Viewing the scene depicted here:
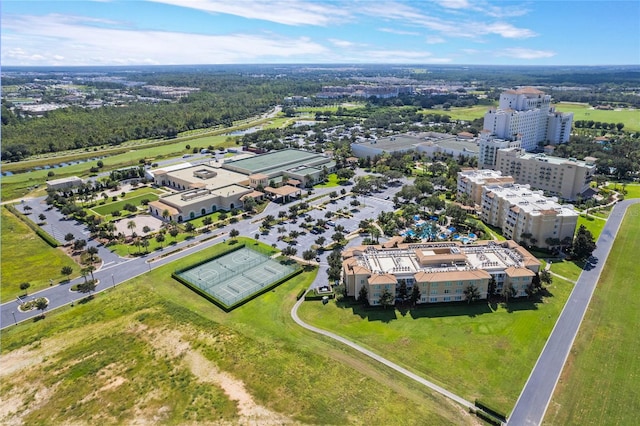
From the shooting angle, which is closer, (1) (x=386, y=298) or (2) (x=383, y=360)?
(2) (x=383, y=360)

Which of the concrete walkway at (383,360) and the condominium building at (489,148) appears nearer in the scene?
the concrete walkway at (383,360)

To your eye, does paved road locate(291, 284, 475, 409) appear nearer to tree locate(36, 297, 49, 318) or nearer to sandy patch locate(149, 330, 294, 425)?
sandy patch locate(149, 330, 294, 425)

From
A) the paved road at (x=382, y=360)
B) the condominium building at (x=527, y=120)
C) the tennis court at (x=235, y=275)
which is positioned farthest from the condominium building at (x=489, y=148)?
the paved road at (x=382, y=360)

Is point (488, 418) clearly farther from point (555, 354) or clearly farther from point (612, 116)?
point (612, 116)

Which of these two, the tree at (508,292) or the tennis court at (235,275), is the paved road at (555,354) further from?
the tennis court at (235,275)

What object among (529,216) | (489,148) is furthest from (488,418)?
(489,148)

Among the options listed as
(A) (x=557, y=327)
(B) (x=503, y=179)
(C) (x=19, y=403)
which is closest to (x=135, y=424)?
(C) (x=19, y=403)
